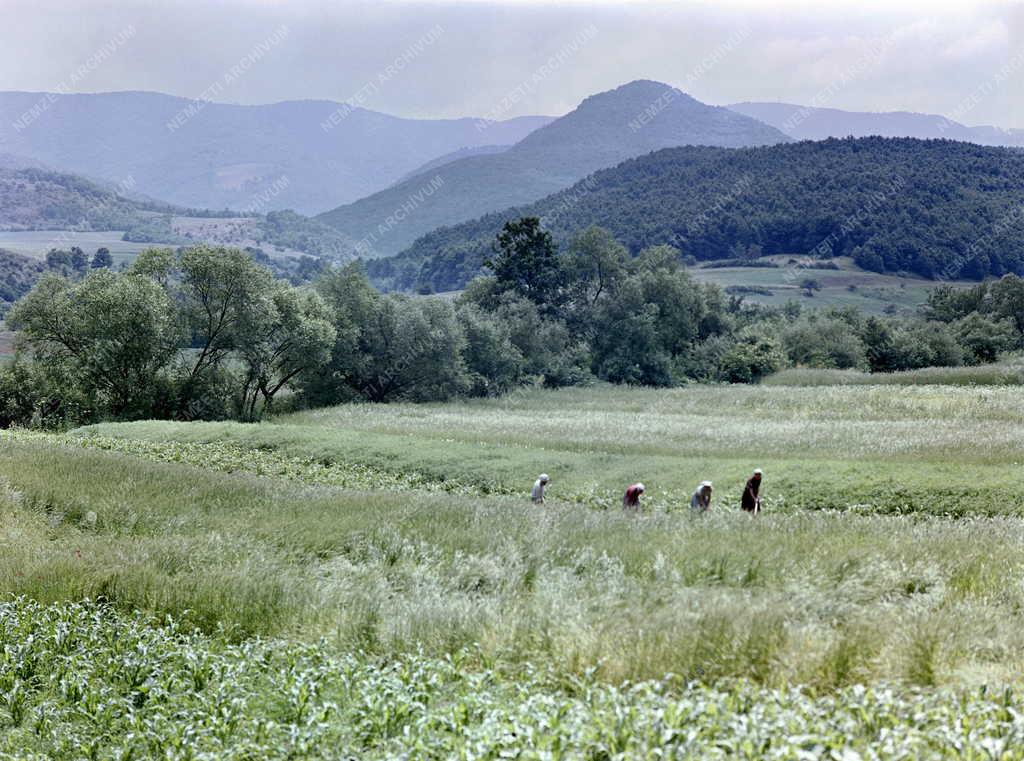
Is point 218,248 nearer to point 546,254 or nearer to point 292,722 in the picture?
point 546,254

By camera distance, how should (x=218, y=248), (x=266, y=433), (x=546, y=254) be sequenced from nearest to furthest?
(x=266, y=433)
(x=218, y=248)
(x=546, y=254)

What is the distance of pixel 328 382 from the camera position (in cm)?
5128

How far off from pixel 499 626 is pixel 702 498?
8.99 meters

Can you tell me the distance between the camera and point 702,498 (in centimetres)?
1530

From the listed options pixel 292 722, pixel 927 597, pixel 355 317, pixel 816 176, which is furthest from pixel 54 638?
pixel 816 176

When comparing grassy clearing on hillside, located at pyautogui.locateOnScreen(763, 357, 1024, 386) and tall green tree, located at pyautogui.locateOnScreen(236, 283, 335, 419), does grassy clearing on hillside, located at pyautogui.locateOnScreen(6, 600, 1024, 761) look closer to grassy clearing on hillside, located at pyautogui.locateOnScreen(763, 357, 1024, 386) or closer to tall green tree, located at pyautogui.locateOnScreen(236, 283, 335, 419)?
tall green tree, located at pyautogui.locateOnScreen(236, 283, 335, 419)

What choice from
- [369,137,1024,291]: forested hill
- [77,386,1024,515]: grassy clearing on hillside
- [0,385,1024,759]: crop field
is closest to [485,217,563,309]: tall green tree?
[77,386,1024,515]: grassy clearing on hillside

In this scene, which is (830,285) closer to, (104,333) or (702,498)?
(104,333)

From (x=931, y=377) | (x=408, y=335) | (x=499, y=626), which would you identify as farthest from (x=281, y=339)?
(x=499, y=626)

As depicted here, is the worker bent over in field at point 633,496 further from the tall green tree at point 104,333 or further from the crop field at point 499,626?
the tall green tree at point 104,333

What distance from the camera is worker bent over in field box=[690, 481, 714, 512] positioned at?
14656 millimetres

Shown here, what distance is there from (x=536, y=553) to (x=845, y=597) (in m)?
3.82

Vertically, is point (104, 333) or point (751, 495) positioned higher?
point (104, 333)

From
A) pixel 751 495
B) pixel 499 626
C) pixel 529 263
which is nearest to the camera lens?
pixel 499 626
